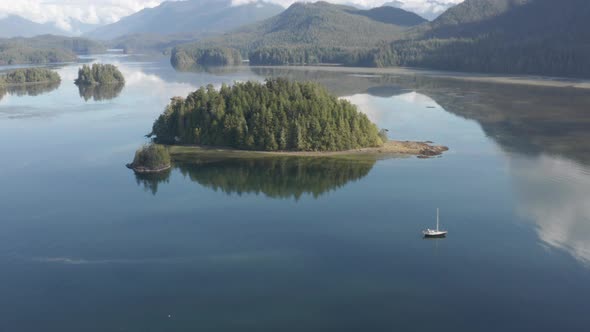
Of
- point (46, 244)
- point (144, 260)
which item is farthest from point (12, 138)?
point (144, 260)

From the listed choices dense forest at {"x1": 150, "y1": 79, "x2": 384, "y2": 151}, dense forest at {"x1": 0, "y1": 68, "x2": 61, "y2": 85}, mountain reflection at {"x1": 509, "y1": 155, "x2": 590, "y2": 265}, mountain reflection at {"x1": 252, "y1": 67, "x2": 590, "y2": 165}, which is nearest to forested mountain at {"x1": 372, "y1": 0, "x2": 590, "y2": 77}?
mountain reflection at {"x1": 252, "y1": 67, "x2": 590, "y2": 165}

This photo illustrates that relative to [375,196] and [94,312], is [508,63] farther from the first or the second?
[94,312]

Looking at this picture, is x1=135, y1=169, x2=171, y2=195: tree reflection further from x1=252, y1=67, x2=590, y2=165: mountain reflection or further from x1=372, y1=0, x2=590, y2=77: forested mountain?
x1=372, y1=0, x2=590, y2=77: forested mountain

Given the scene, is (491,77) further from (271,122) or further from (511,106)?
(271,122)

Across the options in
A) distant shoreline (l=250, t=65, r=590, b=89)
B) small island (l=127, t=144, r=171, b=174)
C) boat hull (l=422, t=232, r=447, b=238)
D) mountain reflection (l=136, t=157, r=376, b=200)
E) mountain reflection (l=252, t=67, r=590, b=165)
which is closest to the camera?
boat hull (l=422, t=232, r=447, b=238)

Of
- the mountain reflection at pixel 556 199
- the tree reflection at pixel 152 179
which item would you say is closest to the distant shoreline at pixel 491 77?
the mountain reflection at pixel 556 199

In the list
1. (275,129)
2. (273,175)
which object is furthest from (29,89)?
(273,175)
